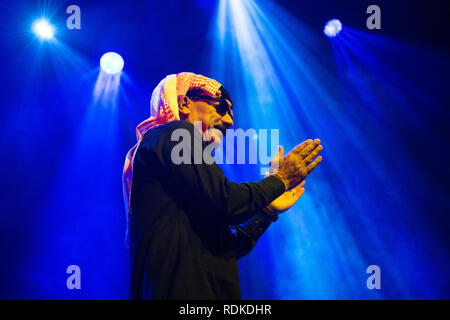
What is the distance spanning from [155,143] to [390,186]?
471cm

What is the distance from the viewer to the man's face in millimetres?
1804

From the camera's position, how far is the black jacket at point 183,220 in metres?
1.30

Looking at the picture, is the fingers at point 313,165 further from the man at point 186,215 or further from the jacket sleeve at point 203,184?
the jacket sleeve at point 203,184

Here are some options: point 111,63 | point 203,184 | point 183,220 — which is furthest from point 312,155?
point 111,63

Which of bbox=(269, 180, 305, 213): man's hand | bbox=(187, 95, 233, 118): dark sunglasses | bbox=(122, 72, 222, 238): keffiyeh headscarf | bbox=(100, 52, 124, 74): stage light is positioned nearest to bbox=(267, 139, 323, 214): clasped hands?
bbox=(269, 180, 305, 213): man's hand

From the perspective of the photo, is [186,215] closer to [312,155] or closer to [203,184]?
[203,184]

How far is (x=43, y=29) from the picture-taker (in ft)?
14.8

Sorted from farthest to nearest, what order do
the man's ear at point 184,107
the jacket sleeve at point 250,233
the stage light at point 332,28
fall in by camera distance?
the stage light at point 332,28, the man's ear at point 184,107, the jacket sleeve at point 250,233

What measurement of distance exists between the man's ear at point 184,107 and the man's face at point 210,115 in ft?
0.04

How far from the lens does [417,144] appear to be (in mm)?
5027

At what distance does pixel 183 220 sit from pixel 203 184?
0.21 metres

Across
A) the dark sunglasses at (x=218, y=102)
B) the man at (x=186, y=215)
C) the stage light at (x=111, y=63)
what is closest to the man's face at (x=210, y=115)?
the dark sunglasses at (x=218, y=102)

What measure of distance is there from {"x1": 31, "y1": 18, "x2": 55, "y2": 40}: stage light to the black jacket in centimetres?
415

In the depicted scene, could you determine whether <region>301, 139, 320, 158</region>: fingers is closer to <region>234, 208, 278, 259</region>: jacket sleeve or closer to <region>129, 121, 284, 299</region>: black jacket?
<region>129, 121, 284, 299</region>: black jacket
